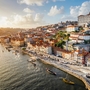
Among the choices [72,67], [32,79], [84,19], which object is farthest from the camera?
[84,19]

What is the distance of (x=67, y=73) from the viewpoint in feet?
124

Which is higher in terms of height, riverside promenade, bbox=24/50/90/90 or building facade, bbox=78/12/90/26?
building facade, bbox=78/12/90/26

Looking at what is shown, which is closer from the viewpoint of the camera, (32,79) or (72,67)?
(32,79)

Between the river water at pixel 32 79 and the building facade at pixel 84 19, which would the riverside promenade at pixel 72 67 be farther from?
the building facade at pixel 84 19

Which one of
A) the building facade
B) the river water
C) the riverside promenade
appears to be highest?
the building facade

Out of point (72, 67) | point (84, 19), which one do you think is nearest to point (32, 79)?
point (72, 67)

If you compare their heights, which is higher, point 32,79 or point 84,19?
point 84,19

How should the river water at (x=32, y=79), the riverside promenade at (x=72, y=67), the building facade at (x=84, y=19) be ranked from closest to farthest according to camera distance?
the river water at (x=32, y=79) < the riverside promenade at (x=72, y=67) < the building facade at (x=84, y=19)

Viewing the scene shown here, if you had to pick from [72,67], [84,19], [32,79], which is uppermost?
[84,19]

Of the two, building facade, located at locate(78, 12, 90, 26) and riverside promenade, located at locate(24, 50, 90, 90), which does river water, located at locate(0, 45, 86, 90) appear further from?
building facade, located at locate(78, 12, 90, 26)

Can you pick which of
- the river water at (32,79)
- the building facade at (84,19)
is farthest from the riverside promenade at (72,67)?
the building facade at (84,19)

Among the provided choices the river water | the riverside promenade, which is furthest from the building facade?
the river water

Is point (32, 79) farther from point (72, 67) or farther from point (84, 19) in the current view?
point (84, 19)

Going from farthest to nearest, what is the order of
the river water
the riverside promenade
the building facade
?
1. the building facade
2. the riverside promenade
3. the river water
